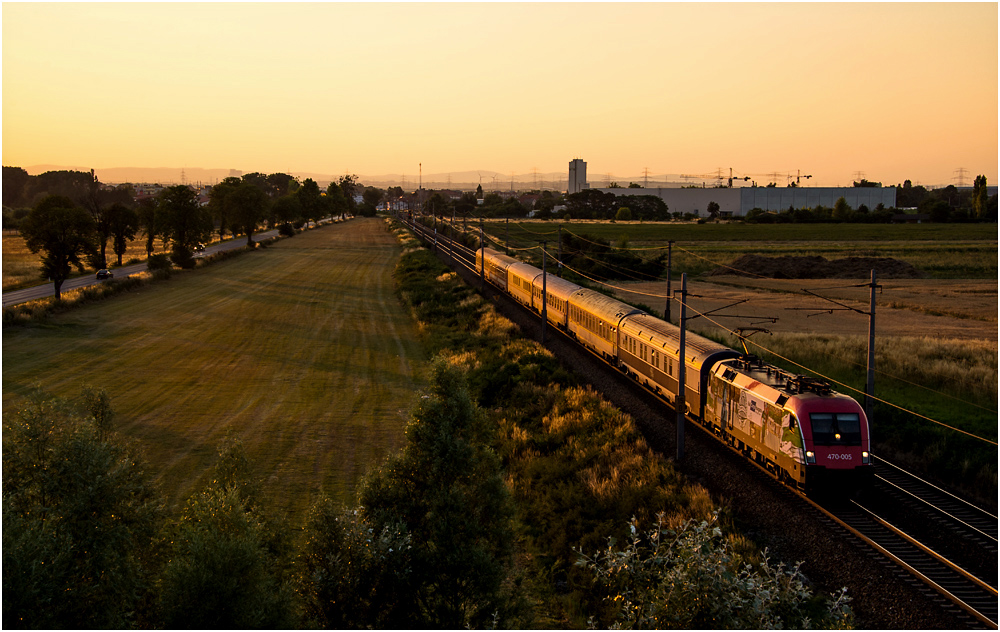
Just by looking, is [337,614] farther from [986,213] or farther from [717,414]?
[986,213]

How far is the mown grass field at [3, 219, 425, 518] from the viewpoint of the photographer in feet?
80.3

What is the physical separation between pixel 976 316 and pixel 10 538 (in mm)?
59167

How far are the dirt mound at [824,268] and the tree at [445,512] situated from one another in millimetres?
66038

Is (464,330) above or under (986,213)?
under

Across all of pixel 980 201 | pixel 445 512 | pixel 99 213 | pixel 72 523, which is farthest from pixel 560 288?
pixel 980 201

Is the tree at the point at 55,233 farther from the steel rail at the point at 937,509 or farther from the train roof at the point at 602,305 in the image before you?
the steel rail at the point at 937,509

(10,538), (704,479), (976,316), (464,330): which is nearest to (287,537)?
(10,538)

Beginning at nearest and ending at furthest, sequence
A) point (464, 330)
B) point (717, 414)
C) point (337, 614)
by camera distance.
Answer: point (337, 614)
point (717, 414)
point (464, 330)

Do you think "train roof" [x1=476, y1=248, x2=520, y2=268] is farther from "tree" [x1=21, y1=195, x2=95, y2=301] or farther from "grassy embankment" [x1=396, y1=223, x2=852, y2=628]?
"tree" [x1=21, y1=195, x2=95, y2=301]

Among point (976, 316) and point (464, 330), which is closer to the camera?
point (464, 330)

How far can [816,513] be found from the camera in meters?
17.3

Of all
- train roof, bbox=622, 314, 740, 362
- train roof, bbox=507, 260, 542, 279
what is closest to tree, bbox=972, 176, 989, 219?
train roof, bbox=507, 260, 542, 279

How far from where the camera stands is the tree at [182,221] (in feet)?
255

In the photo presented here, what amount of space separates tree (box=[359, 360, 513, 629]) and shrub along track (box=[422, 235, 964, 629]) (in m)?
7.27
